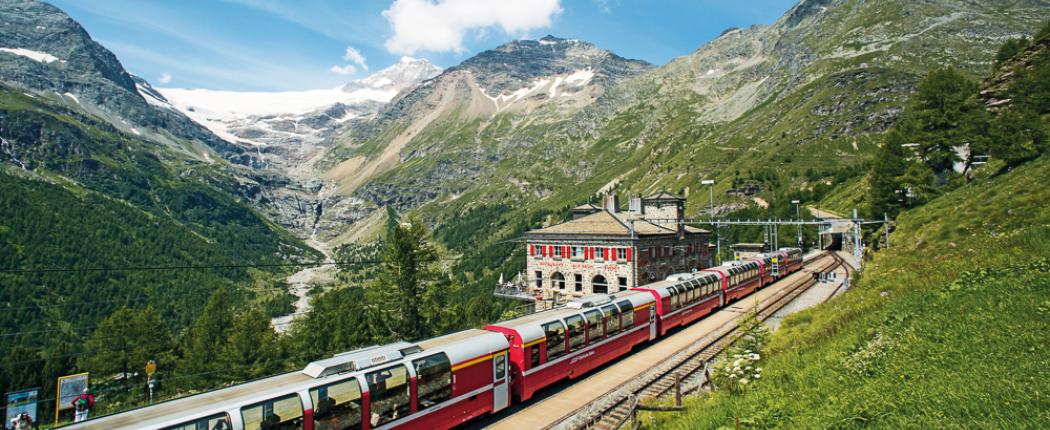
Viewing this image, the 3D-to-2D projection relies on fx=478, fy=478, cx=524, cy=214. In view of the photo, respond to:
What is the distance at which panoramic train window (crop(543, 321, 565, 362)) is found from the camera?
74.4 ft

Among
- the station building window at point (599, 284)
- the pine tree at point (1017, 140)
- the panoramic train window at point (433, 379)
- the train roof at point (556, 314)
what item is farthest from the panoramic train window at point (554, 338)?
the pine tree at point (1017, 140)

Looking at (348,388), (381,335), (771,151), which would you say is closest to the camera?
(348,388)

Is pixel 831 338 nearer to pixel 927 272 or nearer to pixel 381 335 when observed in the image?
pixel 927 272

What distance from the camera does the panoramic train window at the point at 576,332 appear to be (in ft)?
79.2

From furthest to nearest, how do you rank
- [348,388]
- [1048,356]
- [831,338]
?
1. [831,338]
2. [348,388]
3. [1048,356]

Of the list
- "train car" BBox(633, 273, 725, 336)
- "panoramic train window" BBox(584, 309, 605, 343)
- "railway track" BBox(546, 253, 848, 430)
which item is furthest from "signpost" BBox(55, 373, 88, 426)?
"train car" BBox(633, 273, 725, 336)

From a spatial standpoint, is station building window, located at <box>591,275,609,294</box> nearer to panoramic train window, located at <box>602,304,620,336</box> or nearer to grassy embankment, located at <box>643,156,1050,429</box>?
panoramic train window, located at <box>602,304,620,336</box>

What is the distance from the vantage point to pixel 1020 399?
7293 mm

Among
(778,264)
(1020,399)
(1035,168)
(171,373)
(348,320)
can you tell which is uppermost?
(1035,168)

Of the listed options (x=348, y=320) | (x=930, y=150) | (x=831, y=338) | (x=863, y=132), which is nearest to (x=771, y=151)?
(x=863, y=132)

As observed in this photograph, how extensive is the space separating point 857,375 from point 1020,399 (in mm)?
4323

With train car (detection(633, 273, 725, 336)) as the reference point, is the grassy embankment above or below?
above

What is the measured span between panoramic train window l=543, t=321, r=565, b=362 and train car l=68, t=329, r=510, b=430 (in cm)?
Answer: 279

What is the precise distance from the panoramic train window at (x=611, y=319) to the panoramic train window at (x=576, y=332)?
7.21ft
